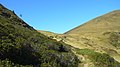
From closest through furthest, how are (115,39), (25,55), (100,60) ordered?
1. (25,55)
2. (100,60)
3. (115,39)

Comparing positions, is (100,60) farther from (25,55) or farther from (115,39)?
(115,39)

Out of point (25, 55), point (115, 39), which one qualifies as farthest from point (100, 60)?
point (115, 39)

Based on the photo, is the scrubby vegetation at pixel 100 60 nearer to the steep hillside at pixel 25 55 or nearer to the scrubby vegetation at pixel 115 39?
the steep hillside at pixel 25 55

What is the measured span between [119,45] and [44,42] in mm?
50554

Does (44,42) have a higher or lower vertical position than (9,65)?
higher

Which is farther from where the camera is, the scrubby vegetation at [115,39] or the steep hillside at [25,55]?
the scrubby vegetation at [115,39]

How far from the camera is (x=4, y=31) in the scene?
1163 inches

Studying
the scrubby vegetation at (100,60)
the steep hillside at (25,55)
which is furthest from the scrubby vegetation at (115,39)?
the steep hillside at (25,55)

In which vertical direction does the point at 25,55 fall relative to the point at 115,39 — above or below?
below

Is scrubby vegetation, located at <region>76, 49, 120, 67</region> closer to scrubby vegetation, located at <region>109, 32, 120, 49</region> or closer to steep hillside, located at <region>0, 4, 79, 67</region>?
steep hillside, located at <region>0, 4, 79, 67</region>

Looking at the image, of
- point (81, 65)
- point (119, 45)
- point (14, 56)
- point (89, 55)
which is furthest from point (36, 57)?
point (119, 45)

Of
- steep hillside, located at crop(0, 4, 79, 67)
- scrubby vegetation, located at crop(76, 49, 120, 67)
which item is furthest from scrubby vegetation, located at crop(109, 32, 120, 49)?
steep hillside, located at crop(0, 4, 79, 67)

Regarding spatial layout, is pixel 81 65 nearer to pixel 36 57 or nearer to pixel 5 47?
pixel 36 57

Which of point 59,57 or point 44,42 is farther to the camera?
point 44,42
